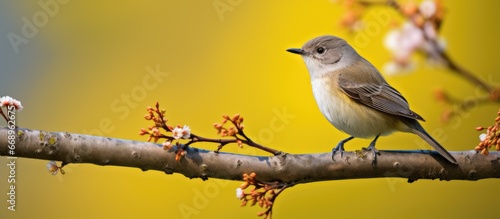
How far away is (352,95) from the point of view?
2.99m

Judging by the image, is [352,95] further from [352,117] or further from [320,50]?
[320,50]

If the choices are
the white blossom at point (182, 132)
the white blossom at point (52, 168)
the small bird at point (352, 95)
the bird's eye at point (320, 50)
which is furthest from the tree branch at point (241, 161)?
the bird's eye at point (320, 50)

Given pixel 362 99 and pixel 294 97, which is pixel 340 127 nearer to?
pixel 362 99

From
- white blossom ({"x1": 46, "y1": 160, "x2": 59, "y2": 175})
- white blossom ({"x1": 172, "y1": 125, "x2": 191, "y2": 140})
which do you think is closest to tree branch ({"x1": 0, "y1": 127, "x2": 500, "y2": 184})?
white blossom ({"x1": 46, "y1": 160, "x2": 59, "y2": 175})

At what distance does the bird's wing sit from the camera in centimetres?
283

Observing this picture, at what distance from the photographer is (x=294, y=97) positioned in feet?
14.1

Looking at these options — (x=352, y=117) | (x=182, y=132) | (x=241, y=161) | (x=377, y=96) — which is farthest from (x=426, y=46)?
(x=377, y=96)

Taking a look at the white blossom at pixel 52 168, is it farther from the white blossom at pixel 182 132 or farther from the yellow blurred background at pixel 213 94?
the yellow blurred background at pixel 213 94

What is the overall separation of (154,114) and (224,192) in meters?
2.31

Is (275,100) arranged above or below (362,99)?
above

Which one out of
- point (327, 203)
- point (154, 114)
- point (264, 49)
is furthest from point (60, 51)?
point (154, 114)

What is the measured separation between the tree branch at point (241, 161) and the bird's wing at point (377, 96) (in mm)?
564

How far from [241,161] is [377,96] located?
3.89ft

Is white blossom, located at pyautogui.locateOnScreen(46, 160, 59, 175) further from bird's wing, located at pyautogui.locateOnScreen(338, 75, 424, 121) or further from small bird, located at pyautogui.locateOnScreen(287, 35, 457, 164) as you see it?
bird's wing, located at pyautogui.locateOnScreen(338, 75, 424, 121)
